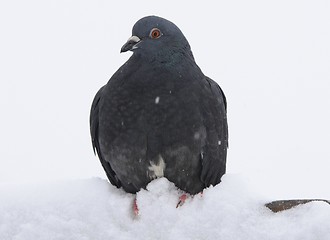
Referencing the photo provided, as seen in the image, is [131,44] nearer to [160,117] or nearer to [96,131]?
[160,117]

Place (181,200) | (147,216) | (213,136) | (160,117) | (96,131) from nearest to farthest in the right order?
(147,216)
(181,200)
(160,117)
(213,136)
(96,131)

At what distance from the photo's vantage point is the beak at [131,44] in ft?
18.4

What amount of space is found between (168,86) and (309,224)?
2.58 m

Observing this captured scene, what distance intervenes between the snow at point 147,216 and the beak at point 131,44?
2.00 metres

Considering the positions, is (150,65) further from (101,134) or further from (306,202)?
Answer: (306,202)

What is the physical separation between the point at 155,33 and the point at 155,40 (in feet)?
0.30

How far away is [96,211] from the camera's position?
3695 millimetres

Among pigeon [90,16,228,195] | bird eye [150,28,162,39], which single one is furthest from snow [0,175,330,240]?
bird eye [150,28,162,39]

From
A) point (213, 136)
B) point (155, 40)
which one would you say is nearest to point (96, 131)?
point (155, 40)

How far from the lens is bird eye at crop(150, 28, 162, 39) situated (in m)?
5.69

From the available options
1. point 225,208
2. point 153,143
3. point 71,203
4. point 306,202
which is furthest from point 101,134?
point 306,202

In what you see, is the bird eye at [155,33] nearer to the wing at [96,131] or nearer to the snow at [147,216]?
the wing at [96,131]

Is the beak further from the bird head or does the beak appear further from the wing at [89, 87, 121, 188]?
the wing at [89, 87, 121, 188]

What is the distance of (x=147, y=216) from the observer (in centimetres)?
379
